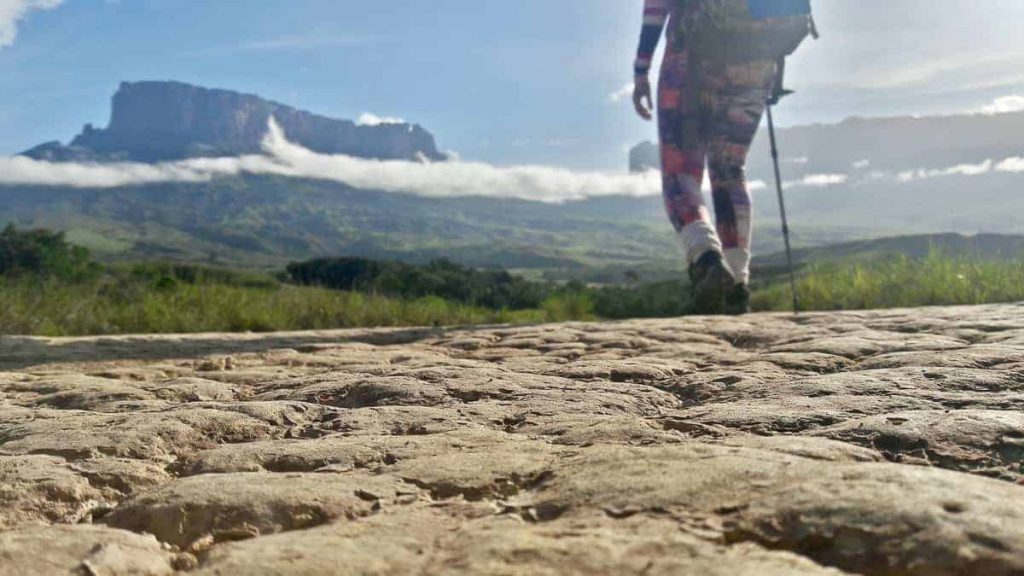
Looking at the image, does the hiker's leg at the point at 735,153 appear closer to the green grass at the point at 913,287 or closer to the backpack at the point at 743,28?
the backpack at the point at 743,28

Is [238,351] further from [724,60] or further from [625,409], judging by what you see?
[724,60]

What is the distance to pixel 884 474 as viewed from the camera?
1.34 metres

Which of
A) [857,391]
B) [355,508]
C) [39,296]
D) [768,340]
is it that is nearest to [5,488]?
[355,508]

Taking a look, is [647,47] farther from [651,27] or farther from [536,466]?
[536,466]

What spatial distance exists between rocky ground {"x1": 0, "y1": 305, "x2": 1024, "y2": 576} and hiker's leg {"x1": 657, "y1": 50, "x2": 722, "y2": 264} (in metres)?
2.73

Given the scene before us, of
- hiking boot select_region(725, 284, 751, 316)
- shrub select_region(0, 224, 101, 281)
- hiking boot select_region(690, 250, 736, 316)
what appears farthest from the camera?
shrub select_region(0, 224, 101, 281)

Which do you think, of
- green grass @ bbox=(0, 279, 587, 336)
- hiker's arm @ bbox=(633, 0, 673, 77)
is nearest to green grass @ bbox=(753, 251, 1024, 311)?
green grass @ bbox=(0, 279, 587, 336)

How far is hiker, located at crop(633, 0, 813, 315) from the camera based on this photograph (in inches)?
234

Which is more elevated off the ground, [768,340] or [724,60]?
[724,60]

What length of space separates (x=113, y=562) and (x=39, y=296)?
5.99m

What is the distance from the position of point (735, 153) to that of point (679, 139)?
1.48 feet

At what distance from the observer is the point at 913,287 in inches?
277

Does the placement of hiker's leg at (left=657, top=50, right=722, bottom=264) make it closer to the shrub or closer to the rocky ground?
the rocky ground

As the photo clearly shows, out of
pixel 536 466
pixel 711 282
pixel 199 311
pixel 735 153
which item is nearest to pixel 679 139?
pixel 735 153
